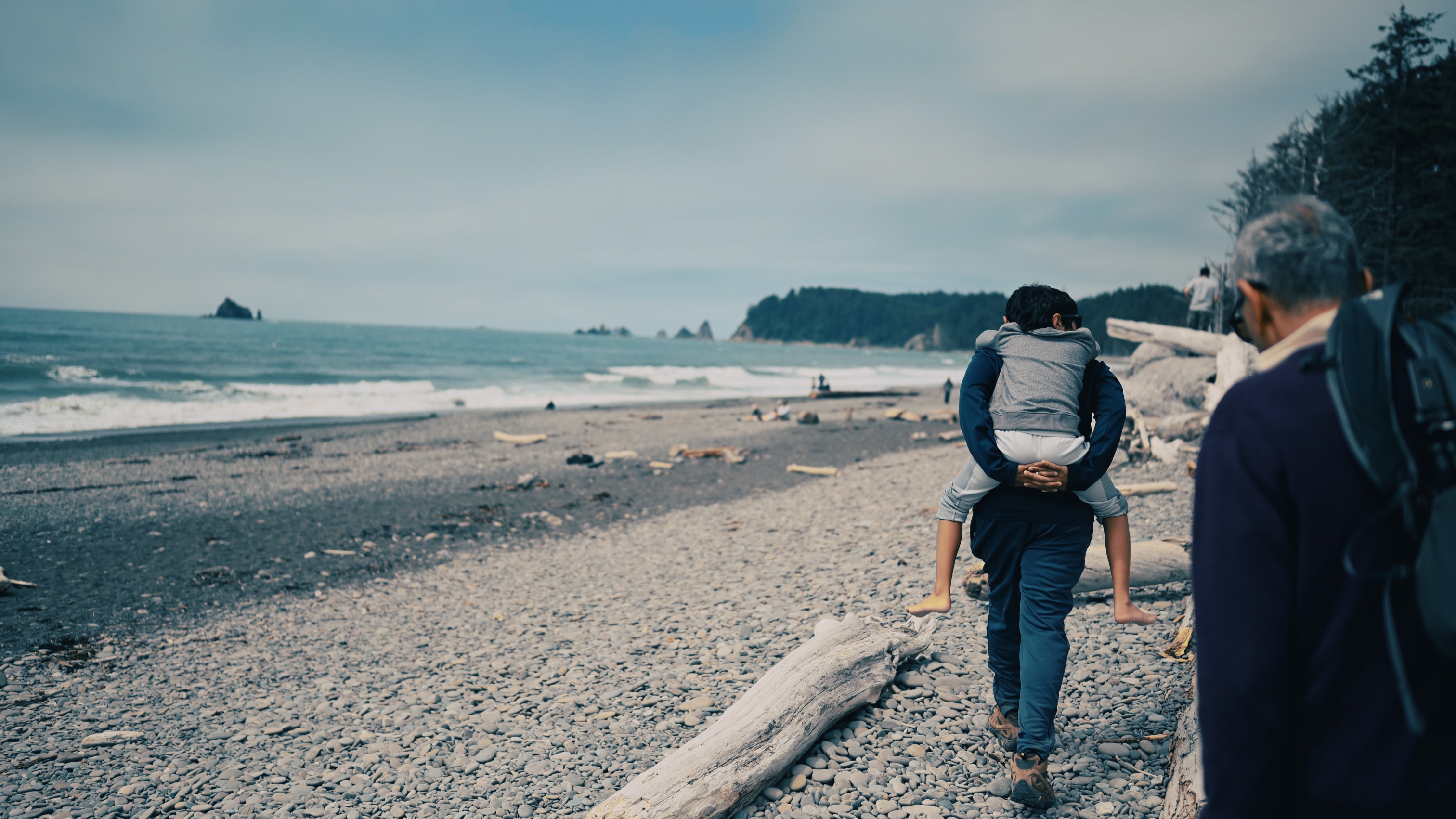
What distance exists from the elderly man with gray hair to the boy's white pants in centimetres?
160

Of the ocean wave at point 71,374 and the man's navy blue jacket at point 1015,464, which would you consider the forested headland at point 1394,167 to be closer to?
the man's navy blue jacket at point 1015,464

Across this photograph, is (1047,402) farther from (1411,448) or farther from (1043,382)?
(1411,448)

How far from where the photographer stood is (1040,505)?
3127 mm

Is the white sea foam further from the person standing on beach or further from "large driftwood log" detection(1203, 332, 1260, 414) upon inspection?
"large driftwood log" detection(1203, 332, 1260, 414)

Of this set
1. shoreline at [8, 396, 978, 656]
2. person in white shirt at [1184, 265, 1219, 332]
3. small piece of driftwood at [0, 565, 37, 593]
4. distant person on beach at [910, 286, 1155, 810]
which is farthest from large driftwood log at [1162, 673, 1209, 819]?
person in white shirt at [1184, 265, 1219, 332]

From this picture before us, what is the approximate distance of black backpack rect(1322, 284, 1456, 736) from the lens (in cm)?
111

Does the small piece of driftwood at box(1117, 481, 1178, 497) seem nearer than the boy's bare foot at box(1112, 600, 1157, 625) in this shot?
No

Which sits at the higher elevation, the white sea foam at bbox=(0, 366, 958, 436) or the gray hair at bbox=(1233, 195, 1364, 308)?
the gray hair at bbox=(1233, 195, 1364, 308)

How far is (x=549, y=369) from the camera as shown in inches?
2005

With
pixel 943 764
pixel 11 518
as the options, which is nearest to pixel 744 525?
pixel 943 764

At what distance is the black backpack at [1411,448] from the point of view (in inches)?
43.8

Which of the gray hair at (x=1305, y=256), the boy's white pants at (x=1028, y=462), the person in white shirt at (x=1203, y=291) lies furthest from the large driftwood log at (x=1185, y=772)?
the person in white shirt at (x=1203, y=291)

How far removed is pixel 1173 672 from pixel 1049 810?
163 cm

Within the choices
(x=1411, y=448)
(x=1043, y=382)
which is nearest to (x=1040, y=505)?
(x=1043, y=382)
